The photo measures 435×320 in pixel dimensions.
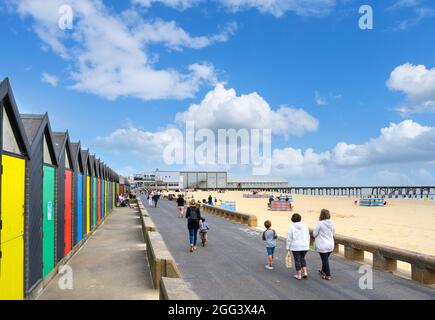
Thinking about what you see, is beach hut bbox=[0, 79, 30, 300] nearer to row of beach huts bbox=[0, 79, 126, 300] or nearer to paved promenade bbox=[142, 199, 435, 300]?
row of beach huts bbox=[0, 79, 126, 300]

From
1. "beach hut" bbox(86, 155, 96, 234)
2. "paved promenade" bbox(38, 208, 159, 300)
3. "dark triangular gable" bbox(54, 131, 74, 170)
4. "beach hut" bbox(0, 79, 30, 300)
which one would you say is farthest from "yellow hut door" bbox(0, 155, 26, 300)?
"beach hut" bbox(86, 155, 96, 234)

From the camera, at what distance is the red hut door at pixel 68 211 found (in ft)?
41.3

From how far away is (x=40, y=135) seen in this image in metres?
9.09

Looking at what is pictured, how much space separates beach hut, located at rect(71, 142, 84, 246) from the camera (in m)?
14.3

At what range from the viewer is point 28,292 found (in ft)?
25.6

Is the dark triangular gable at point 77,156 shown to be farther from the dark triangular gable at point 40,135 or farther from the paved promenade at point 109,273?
the dark triangular gable at point 40,135

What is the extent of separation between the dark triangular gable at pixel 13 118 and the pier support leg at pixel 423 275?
29.6ft

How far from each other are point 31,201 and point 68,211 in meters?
4.95

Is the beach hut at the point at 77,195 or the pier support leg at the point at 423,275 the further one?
the beach hut at the point at 77,195

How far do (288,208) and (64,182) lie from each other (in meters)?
31.9

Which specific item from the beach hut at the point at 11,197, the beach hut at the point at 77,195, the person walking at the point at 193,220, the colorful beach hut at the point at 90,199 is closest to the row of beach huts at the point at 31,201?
the beach hut at the point at 11,197

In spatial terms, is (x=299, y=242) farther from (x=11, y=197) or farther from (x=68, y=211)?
(x=68, y=211)

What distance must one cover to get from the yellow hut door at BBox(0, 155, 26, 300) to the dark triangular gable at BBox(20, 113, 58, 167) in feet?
3.32

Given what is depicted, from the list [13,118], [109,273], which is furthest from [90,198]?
[13,118]
